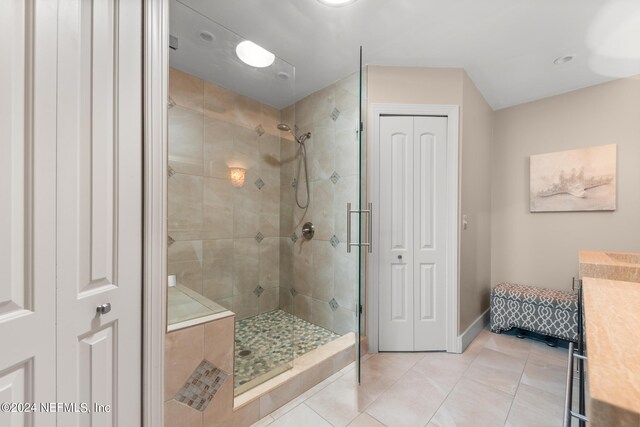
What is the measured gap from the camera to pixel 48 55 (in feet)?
2.37

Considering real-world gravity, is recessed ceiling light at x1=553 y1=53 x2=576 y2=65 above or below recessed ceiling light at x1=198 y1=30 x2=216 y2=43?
above

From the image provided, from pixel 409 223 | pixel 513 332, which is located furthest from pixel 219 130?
pixel 513 332

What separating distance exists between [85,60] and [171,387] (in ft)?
4.07

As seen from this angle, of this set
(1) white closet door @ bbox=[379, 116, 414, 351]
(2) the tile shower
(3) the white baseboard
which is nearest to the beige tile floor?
(3) the white baseboard

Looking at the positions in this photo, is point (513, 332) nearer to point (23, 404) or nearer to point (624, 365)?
point (624, 365)

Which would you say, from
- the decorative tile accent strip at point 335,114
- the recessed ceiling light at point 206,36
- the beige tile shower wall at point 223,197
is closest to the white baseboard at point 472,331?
the beige tile shower wall at point 223,197

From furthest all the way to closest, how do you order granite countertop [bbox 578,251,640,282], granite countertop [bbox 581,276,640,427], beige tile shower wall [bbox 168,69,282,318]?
beige tile shower wall [bbox 168,69,282,318] < granite countertop [bbox 578,251,640,282] < granite countertop [bbox 581,276,640,427]

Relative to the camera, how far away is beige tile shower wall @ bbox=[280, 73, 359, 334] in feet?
7.29

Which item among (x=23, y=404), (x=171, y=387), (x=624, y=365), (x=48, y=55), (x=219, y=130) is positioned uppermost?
(x=219, y=130)

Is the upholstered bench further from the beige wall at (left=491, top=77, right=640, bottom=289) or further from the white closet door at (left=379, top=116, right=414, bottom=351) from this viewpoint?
the white closet door at (left=379, top=116, right=414, bottom=351)

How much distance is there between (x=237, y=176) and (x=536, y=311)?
2940 millimetres

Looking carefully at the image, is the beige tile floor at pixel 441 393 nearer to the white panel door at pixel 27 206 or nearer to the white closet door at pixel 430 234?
the white closet door at pixel 430 234

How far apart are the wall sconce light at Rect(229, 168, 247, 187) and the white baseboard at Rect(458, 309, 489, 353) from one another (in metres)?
2.28

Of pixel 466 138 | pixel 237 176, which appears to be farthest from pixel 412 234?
pixel 237 176
